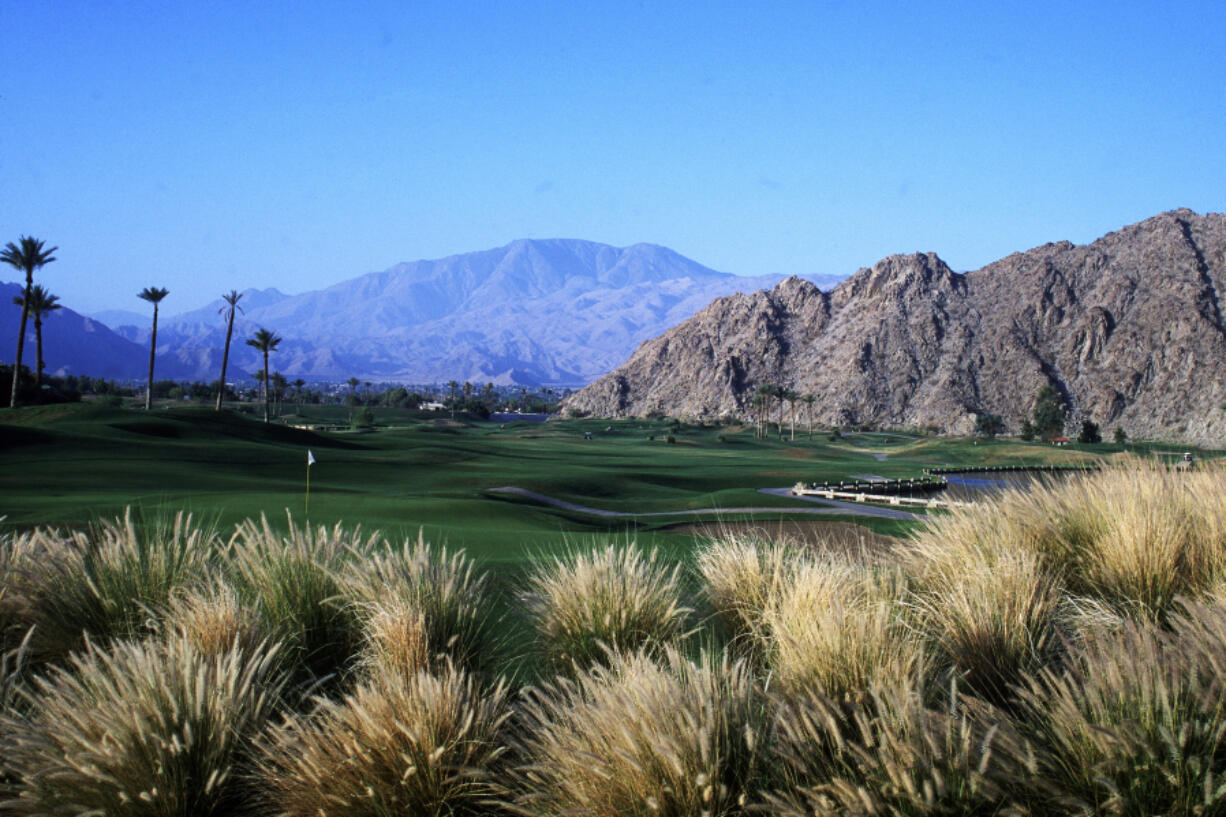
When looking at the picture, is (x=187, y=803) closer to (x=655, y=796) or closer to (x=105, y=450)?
(x=655, y=796)

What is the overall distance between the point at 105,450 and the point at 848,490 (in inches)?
1194

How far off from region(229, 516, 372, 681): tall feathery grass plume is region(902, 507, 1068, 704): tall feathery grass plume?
434 centimetres

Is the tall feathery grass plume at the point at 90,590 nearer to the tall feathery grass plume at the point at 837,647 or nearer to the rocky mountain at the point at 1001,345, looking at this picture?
the tall feathery grass plume at the point at 837,647

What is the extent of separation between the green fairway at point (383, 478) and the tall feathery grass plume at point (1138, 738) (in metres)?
5.87

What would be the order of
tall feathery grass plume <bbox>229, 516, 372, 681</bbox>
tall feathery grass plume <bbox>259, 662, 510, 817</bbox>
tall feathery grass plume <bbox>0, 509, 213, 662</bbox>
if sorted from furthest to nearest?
tall feathery grass plume <bbox>0, 509, 213, 662</bbox>
tall feathery grass plume <bbox>229, 516, 372, 681</bbox>
tall feathery grass plume <bbox>259, 662, 510, 817</bbox>

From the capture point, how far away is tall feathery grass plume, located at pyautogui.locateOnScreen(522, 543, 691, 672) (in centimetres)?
684

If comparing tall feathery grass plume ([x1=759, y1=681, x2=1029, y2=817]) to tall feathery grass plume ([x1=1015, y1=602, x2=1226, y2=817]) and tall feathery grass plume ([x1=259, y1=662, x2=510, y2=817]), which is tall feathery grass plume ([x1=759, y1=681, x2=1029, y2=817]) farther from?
tall feathery grass plume ([x1=259, y1=662, x2=510, y2=817])

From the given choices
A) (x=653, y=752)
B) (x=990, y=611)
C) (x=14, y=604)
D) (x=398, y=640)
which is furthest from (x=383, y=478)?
(x=653, y=752)

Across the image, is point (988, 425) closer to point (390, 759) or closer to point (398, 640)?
point (398, 640)

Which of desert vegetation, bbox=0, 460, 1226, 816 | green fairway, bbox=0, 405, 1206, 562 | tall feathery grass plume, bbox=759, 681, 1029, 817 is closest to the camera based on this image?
tall feathery grass plume, bbox=759, 681, 1029, 817

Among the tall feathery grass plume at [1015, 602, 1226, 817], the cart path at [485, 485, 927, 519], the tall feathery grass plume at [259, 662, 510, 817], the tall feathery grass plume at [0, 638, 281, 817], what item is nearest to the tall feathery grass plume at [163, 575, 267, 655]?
the tall feathery grass plume at [0, 638, 281, 817]

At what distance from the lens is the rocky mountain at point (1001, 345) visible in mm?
110188

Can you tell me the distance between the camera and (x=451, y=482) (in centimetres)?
3744

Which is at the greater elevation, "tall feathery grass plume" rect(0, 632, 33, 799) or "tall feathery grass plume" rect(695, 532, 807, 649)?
"tall feathery grass plume" rect(695, 532, 807, 649)
